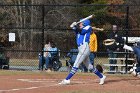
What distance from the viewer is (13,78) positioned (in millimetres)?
15688

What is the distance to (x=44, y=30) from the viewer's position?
19.7 metres

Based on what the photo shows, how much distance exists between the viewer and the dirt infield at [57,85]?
12641mm

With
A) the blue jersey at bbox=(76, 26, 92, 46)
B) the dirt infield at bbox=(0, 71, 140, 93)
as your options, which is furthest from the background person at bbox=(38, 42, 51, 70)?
the blue jersey at bbox=(76, 26, 92, 46)

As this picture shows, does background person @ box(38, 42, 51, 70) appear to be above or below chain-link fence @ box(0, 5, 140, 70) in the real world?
below

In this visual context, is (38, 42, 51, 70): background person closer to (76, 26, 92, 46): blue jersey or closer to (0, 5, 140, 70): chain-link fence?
(0, 5, 140, 70): chain-link fence

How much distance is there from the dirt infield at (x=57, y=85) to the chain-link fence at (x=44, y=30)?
2.62m

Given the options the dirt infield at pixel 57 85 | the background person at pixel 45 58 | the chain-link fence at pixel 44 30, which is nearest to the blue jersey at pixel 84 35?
the dirt infield at pixel 57 85

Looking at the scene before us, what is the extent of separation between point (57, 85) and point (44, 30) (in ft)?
20.3

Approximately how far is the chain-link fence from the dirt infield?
8.59 ft

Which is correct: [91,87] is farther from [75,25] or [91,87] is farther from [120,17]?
[120,17]

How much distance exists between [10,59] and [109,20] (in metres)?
4.87

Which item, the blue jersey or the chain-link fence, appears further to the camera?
the chain-link fence

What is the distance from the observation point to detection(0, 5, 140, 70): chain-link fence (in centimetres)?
1964

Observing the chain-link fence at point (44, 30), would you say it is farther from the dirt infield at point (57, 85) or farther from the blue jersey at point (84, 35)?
the blue jersey at point (84, 35)
